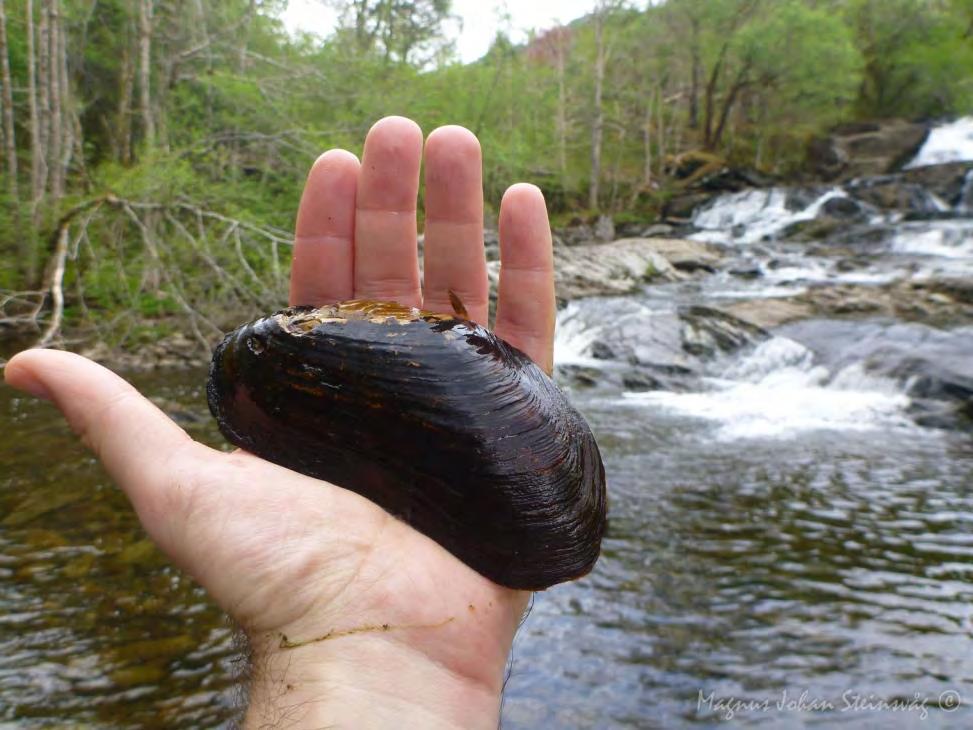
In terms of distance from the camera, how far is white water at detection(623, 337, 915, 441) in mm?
7891

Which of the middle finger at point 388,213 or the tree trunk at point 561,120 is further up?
the tree trunk at point 561,120

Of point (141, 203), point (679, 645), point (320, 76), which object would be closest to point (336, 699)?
point (679, 645)

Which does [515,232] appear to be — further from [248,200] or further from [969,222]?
[969,222]

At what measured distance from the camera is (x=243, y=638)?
77.4 inches

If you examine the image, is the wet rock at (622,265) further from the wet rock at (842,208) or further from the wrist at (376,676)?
the wrist at (376,676)

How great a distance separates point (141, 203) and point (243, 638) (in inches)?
273

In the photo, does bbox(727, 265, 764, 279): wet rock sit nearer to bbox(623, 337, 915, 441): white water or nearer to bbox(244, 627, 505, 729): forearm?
bbox(623, 337, 915, 441): white water

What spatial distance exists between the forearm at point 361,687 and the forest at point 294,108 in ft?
16.6

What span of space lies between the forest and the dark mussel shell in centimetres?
454

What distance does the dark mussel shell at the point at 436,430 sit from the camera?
191 centimetres

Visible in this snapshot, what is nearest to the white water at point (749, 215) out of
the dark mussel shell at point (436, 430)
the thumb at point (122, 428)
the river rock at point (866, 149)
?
the river rock at point (866, 149)

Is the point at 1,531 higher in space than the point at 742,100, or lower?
lower

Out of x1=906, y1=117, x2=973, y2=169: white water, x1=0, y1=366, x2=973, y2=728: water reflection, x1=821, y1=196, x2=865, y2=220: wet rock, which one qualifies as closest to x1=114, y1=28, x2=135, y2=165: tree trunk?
x1=0, y1=366, x2=973, y2=728: water reflection

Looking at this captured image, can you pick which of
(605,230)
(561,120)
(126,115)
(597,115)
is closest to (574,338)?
(126,115)
